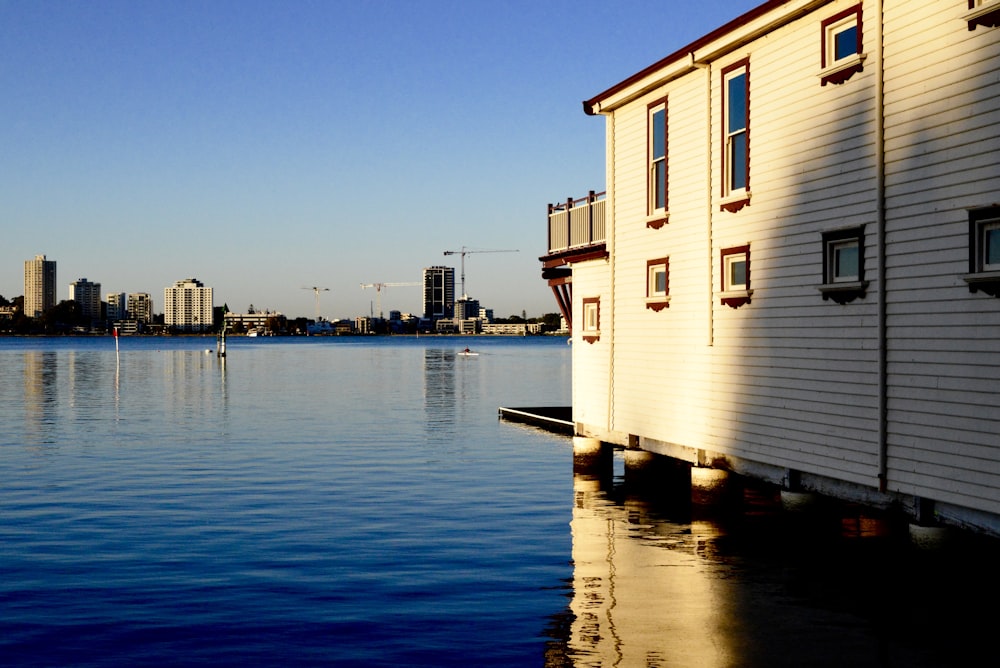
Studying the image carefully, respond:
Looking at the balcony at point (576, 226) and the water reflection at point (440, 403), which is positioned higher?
the balcony at point (576, 226)

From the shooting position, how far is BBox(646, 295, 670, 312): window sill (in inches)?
1033

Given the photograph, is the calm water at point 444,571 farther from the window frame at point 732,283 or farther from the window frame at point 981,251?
the window frame at point 732,283

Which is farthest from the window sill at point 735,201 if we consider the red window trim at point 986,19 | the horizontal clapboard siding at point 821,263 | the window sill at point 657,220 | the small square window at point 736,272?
the red window trim at point 986,19

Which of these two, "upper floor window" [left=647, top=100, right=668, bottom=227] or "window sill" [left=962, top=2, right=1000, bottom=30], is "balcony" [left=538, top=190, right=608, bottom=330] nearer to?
"upper floor window" [left=647, top=100, right=668, bottom=227]

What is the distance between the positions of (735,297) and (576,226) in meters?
10.4

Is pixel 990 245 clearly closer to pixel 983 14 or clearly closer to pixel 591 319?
pixel 983 14

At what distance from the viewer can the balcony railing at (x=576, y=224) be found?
3089 centimetres

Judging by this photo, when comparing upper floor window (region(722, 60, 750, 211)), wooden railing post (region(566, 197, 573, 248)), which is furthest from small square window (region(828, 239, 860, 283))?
wooden railing post (region(566, 197, 573, 248))

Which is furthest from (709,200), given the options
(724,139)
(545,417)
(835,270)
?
(545,417)

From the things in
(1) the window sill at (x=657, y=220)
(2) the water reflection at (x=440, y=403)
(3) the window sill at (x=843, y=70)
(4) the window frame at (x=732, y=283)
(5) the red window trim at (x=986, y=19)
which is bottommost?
(2) the water reflection at (x=440, y=403)

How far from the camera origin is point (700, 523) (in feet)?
81.5

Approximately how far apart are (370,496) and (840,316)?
15.9m

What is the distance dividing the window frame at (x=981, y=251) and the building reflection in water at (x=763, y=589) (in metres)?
3.78

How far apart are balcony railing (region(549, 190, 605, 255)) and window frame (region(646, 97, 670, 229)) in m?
3.54
